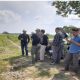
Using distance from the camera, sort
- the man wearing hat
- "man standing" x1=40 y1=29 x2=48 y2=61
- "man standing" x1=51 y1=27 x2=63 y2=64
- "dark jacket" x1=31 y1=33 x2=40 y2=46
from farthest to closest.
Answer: "man standing" x1=40 y1=29 x2=48 y2=61
"dark jacket" x1=31 y1=33 x2=40 y2=46
"man standing" x1=51 y1=27 x2=63 y2=64
the man wearing hat

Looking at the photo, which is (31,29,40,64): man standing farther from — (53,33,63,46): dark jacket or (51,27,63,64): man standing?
(53,33,63,46): dark jacket

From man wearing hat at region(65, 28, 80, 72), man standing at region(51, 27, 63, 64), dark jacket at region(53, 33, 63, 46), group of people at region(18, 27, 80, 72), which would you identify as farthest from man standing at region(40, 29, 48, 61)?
man wearing hat at region(65, 28, 80, 72)

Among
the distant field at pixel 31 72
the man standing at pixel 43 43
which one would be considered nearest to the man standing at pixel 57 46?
the distant field at pixel 31 72

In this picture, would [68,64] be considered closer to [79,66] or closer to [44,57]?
[79,66]

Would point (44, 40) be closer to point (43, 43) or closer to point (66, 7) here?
point (43, 43)

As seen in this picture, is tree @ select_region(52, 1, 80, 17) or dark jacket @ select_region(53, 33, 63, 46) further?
tree @ select_region(52, 1, 80, 17)

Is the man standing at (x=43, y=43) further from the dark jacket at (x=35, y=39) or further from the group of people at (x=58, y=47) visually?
the dark jacket at (x=35, y=39)

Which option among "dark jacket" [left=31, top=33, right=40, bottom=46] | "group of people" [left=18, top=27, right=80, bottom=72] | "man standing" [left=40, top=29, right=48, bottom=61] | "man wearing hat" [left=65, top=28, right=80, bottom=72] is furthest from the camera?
"man standing" [left=40, top=29, right=48, bottom=61]

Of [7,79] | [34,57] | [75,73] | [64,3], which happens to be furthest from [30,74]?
[64,3]

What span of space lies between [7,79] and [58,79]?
220 cm

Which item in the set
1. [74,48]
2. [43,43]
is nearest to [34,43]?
[43,43]

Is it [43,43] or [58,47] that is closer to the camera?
[58,47]

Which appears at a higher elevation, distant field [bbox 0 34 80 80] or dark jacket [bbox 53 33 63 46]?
dark jacket [bbox 53 33 63 46]

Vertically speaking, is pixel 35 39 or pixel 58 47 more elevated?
pixel 35 39
